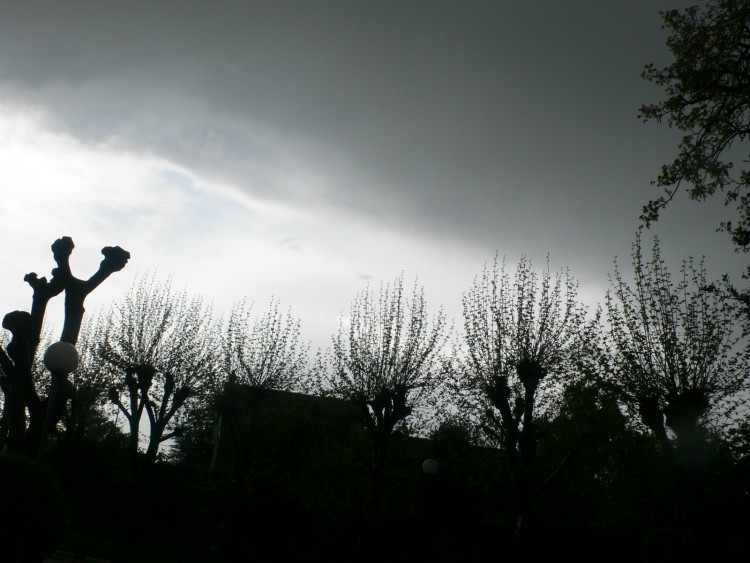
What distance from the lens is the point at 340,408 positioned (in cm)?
3747

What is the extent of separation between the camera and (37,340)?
41.8 feet

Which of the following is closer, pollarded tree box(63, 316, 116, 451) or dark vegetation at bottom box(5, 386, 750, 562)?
dark vegetation at bottom box(5, 386, 750, 562)

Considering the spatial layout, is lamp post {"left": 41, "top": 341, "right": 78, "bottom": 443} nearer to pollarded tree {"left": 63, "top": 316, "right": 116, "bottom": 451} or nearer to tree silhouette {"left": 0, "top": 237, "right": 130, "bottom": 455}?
tree silhouette {"left": 0, "top": 237, "right": 130, "bottom": 455}

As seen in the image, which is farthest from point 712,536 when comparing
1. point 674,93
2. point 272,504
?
point 272,504

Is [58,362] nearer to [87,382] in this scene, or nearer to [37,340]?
[37,340]

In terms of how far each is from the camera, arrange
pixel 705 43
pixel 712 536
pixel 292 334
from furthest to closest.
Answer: pixel 292 334 < pixel 712 536 < pixel 705 43

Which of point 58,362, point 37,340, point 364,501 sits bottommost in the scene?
point 364,501

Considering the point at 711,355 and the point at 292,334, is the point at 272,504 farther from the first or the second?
the point at 711,355

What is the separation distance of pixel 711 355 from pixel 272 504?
21520mm

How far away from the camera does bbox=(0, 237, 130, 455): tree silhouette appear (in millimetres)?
11461

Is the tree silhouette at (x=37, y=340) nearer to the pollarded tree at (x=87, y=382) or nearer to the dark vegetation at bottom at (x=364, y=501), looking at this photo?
the dark vegetation at bottom at (x=364, y=501)

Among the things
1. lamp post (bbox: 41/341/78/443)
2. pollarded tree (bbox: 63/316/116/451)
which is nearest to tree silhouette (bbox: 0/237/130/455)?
lamp post (bbox: 41/341/78/443)

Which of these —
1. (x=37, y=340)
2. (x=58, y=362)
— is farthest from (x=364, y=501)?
(x=58, y=362)

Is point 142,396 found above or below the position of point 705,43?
below
